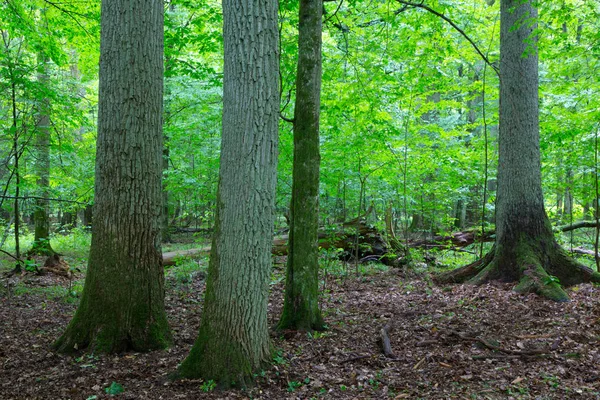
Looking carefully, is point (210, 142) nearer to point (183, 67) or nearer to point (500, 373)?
point (183, 67)

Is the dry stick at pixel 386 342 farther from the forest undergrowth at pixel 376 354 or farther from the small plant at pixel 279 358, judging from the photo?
the small plant at pixel 279 358

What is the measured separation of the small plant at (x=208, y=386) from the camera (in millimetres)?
3436

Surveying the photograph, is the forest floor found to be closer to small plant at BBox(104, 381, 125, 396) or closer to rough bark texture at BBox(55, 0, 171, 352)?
small plant at BBox(104, 381, 125, 396)

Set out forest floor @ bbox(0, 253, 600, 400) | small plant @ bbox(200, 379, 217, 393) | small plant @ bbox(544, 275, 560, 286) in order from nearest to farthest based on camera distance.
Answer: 1. small plant @ bbox(200, 379, 217, 393)
2. forest floor @ bbox(0, 253, 600, 400)
3. small plant @ bbox(544, 275, 560, 286)

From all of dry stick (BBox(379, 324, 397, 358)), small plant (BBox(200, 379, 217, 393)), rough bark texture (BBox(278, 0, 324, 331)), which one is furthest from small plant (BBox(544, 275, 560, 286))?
small plant (BBox(200, 379, 217, 393))

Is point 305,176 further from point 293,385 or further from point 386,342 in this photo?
point 293,385

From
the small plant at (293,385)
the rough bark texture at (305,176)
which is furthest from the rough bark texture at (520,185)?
the small plant at (293,385)

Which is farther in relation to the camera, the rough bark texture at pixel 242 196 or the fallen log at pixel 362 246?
the fallen log at pixel 362 246

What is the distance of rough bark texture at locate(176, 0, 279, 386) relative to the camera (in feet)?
11.4

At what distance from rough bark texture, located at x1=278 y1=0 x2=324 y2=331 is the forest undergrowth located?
46 centimetres

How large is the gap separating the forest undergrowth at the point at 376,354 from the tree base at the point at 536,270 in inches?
8.6

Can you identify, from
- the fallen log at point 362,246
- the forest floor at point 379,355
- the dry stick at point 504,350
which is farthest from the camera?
the fallen log at point 362,246

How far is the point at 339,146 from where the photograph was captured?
8.96 m

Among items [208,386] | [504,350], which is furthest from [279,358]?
[504,350]
